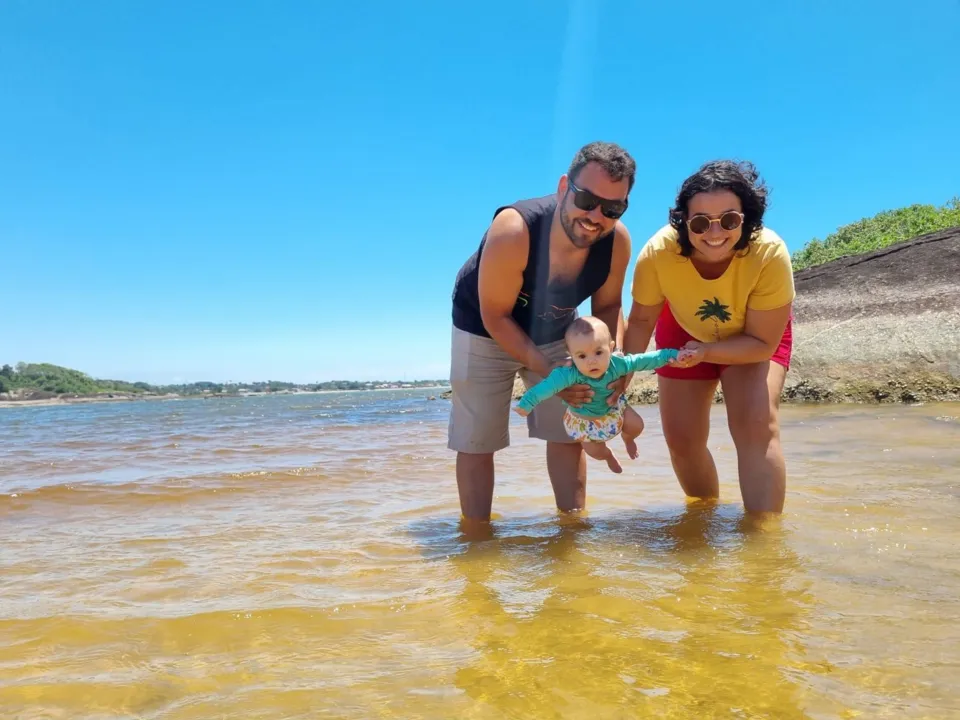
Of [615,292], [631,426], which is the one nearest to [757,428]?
[631,426]

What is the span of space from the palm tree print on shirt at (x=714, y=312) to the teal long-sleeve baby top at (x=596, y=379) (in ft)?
0.83

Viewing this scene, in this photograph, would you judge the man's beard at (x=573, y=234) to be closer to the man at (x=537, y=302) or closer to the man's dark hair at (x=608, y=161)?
the man at (x=537, y=302)

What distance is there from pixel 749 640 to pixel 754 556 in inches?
35.9

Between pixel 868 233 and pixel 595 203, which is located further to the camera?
pixel 868 233

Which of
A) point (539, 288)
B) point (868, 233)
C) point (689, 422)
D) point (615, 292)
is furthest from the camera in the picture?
point (868, 233)

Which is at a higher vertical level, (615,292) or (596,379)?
(615,292)

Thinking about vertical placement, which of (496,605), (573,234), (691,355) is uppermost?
(573,234)

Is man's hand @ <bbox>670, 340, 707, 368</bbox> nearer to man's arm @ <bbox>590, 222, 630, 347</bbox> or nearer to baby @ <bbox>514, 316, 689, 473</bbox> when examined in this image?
baby @ <bbox>514, 316, 689, 473</bbox>

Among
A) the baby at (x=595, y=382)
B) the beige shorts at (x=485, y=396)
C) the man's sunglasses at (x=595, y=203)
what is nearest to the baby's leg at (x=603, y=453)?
the baby at (x=595, y=382)

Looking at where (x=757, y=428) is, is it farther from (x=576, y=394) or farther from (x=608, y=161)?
(x=608, y=161)

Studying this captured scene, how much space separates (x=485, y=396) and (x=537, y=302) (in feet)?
1.97

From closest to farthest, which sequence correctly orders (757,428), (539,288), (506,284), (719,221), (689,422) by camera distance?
1. (719,221)
2. (506,284)
3. (757,428)
4. (539,288)
5. (689,422)

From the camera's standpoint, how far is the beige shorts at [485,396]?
3766 mm

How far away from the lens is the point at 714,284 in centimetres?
340
